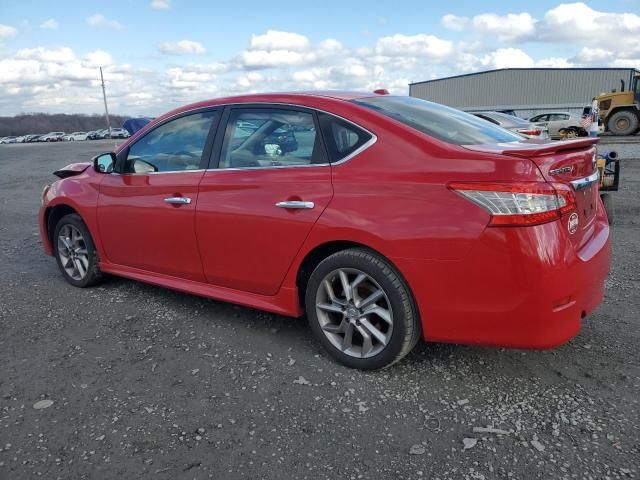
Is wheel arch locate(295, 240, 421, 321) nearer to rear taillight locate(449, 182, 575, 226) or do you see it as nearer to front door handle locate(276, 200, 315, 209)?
front door handle locate(276, 200, 315, 209)

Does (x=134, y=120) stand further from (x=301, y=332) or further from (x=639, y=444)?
(x=639, y=444)

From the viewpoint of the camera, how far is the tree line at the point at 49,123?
10388 centimetres

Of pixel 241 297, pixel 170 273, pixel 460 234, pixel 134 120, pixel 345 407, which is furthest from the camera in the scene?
pixel 134 120

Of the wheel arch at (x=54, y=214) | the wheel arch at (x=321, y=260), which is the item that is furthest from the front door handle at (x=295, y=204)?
the wheel arch at (x=54, y=214)

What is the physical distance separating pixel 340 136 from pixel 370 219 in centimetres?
59

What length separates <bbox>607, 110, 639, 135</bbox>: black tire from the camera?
79.4 feet

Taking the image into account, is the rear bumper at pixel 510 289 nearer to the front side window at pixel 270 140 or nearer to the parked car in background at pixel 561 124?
the front side window at pixel 270 140

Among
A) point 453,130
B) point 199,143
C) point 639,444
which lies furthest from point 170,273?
point 639,444

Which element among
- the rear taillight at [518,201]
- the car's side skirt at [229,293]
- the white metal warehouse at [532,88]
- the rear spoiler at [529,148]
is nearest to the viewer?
the rear taillight at [518,201]

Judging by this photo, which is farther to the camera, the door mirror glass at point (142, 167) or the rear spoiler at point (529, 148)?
the door mirror glass at point (142, 167)

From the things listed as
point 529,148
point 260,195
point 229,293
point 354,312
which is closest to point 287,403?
point 354,312

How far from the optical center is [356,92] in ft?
12.5

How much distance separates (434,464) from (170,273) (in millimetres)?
2524

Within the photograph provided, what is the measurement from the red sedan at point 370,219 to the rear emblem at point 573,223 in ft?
0.05
